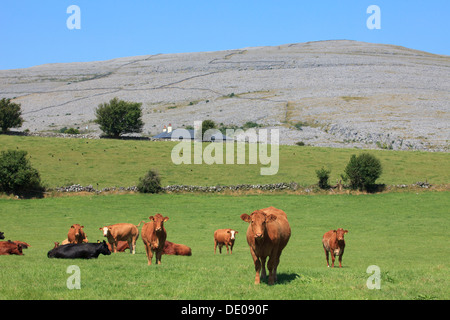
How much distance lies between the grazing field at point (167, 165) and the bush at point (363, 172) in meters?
3.18

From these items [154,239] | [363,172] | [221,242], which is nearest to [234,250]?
[221,242]

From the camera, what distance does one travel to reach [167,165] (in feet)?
219

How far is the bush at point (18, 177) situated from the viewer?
2078 inches

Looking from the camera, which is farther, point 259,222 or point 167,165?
point 167,165

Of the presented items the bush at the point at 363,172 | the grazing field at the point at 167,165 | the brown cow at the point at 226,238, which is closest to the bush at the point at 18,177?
the grazing field at the point at 167,165

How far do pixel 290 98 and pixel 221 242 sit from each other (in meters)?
121

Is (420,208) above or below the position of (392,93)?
below

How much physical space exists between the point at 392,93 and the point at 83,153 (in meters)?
97.6

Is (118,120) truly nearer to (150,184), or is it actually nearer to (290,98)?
(150,184)

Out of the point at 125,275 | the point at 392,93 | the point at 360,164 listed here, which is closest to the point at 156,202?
the point at 360,164

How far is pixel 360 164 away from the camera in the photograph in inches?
2228

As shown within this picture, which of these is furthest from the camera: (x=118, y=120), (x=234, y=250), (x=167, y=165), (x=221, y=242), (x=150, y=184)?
(x=118, y=120)

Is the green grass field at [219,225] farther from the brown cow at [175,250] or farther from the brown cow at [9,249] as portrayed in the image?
the brown cow at [175,250]
